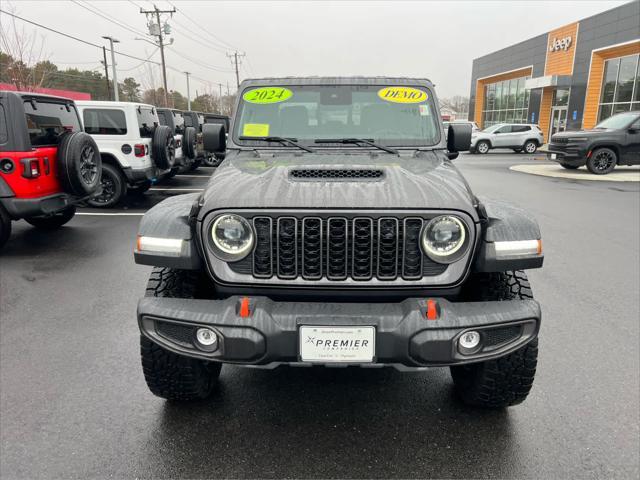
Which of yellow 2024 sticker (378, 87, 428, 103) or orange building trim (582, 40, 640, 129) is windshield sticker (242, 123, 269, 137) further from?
orange building trim (582, 40, 640, 129)

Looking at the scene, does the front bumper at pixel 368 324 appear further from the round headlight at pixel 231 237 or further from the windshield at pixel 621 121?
the windshield at pixel 621 121

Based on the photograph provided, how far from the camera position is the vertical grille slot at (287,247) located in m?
2.15

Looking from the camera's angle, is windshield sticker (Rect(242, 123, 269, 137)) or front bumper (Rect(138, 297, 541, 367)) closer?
front bumper (Rect(138, 297, 541, 367))

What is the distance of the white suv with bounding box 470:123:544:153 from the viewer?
79.2 feet

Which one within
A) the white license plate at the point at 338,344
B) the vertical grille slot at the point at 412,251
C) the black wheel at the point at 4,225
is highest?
the vertical grille slot at the point at 412,251

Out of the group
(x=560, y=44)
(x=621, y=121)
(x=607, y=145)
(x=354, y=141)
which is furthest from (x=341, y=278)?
(x=560, y=44)

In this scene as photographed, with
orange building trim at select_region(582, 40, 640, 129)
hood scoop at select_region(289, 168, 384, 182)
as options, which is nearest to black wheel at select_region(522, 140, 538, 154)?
orange building trim at select_region(582, 40, 640, 129)

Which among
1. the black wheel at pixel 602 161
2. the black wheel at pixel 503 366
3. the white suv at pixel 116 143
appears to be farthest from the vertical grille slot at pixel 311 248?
the black wheel at pixel 602 161

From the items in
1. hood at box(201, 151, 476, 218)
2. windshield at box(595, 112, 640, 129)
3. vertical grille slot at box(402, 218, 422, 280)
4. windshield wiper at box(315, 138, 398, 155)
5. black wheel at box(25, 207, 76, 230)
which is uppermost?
windshield at box(595, 112, 640, 129)

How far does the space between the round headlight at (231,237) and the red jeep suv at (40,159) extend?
4.44m

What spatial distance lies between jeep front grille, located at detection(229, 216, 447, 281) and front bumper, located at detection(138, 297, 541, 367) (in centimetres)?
15

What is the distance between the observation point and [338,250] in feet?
7.11

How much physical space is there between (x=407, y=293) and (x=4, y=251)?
233 inches

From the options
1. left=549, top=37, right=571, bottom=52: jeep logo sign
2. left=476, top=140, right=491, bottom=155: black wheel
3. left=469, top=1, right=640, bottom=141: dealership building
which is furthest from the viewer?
left=549, top=37, right=571, bottom=52: jeep logo sign
